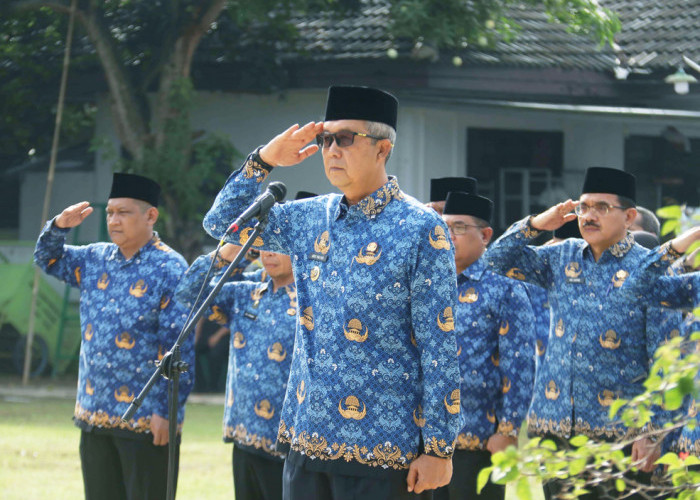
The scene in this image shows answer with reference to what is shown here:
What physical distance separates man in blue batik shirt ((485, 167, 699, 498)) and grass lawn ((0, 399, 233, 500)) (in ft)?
12.5

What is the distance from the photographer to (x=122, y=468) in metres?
6.73

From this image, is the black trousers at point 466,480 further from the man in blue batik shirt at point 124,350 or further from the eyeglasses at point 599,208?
the man in blue batik shirt at point 124,350

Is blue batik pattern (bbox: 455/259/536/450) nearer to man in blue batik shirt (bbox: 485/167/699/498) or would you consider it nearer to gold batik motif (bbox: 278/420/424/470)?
man in blue batik shirt (bbox: 485/167/699/498)

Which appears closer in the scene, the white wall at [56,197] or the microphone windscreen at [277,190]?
the microphone windscreen at [277,190]

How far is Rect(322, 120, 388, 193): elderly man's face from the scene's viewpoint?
4539mm

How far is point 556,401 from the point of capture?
6289 millimetres

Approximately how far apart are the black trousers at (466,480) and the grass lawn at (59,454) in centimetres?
321

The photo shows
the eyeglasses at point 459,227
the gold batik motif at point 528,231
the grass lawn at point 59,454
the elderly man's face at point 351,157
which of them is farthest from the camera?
the grass lawn at point 59,454

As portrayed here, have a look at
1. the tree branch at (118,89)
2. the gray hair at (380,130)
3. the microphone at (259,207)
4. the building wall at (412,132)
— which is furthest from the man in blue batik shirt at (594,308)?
the tree branch at (118,89)

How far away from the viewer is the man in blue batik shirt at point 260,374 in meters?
6.32

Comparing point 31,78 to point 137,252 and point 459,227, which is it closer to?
point 137,252

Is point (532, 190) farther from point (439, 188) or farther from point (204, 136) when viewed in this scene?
point (439, 188)

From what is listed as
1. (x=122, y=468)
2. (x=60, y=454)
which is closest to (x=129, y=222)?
(x=122, y=468)

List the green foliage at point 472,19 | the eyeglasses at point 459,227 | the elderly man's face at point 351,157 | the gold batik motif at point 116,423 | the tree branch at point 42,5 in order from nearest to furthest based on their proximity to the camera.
Result: 1. the elderly man's face at point 351,157
2. the gold batik motif at point 116,423
3. the eyeglasses at point 459,227
4. the green foliage at point 472,19
5. the tree branch at point 42,5
